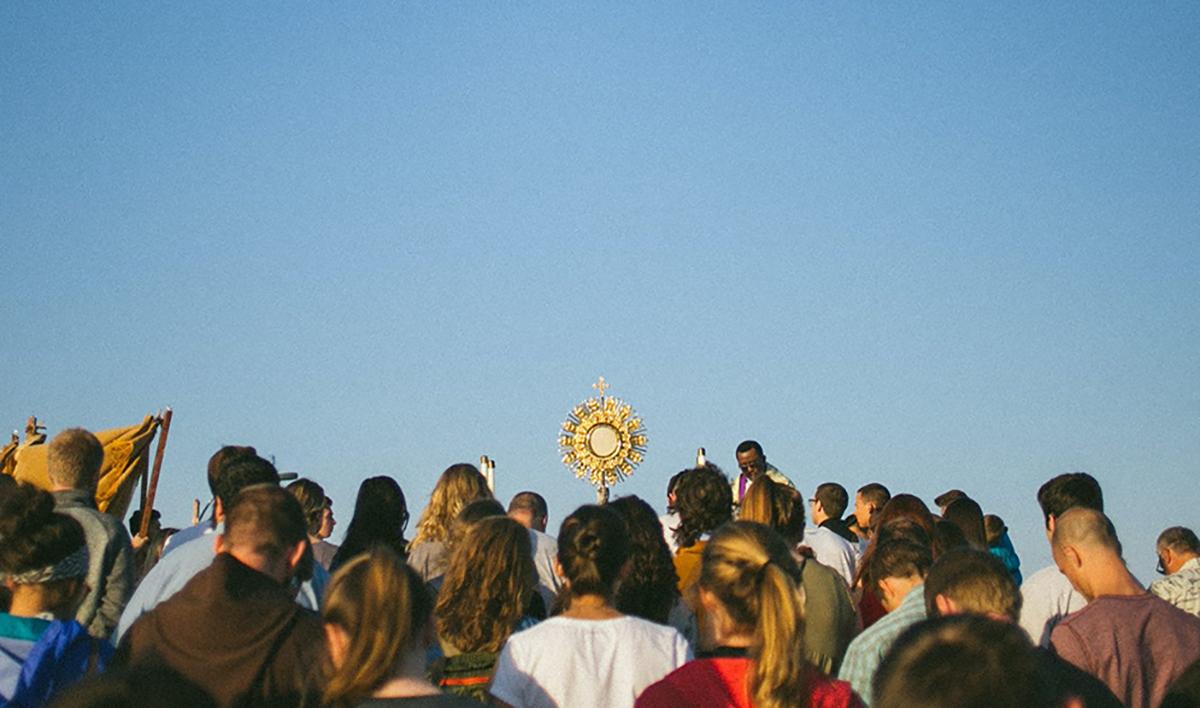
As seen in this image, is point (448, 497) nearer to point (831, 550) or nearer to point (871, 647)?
point (831, 550)

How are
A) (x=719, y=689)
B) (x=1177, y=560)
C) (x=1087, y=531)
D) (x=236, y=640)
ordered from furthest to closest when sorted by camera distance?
(x=1177, y=560)
(x=1087, y=531)
(x=236, y=640)
(x=719, y=689)

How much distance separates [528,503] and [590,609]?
3441mm

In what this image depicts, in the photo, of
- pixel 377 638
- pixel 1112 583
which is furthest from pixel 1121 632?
pixel 377 638

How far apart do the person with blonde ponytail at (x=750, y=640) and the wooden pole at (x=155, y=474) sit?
31.4 ft

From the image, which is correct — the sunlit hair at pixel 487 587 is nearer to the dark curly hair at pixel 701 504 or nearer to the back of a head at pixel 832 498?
the dark curly hair at pixel 701 504

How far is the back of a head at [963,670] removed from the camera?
2600 mm

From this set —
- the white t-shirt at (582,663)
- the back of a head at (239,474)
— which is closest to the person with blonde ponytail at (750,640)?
the white t-shirt at (582,663)

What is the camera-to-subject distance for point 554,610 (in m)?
6.85

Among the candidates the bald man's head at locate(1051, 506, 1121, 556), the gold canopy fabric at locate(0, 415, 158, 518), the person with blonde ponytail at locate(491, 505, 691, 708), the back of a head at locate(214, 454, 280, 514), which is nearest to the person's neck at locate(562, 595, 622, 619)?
the person with blonde ponytail at locate(491, 505, 691, 708)

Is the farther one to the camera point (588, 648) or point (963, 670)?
point (588, 648)

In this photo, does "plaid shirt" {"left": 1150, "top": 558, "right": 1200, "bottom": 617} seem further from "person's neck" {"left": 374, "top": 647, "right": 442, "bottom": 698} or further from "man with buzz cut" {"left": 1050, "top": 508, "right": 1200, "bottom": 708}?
"person's neck" {"left": 374, "top": 647, "right": 442, "bottom": 698}

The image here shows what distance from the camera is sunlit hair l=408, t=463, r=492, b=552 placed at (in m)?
8.23

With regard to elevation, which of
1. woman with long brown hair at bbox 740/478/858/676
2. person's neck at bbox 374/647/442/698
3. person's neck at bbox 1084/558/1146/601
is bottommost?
person's neck at bbox 374/647/442/698

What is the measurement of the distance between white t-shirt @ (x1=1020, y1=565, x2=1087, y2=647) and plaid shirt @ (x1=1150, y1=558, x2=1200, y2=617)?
919mm
